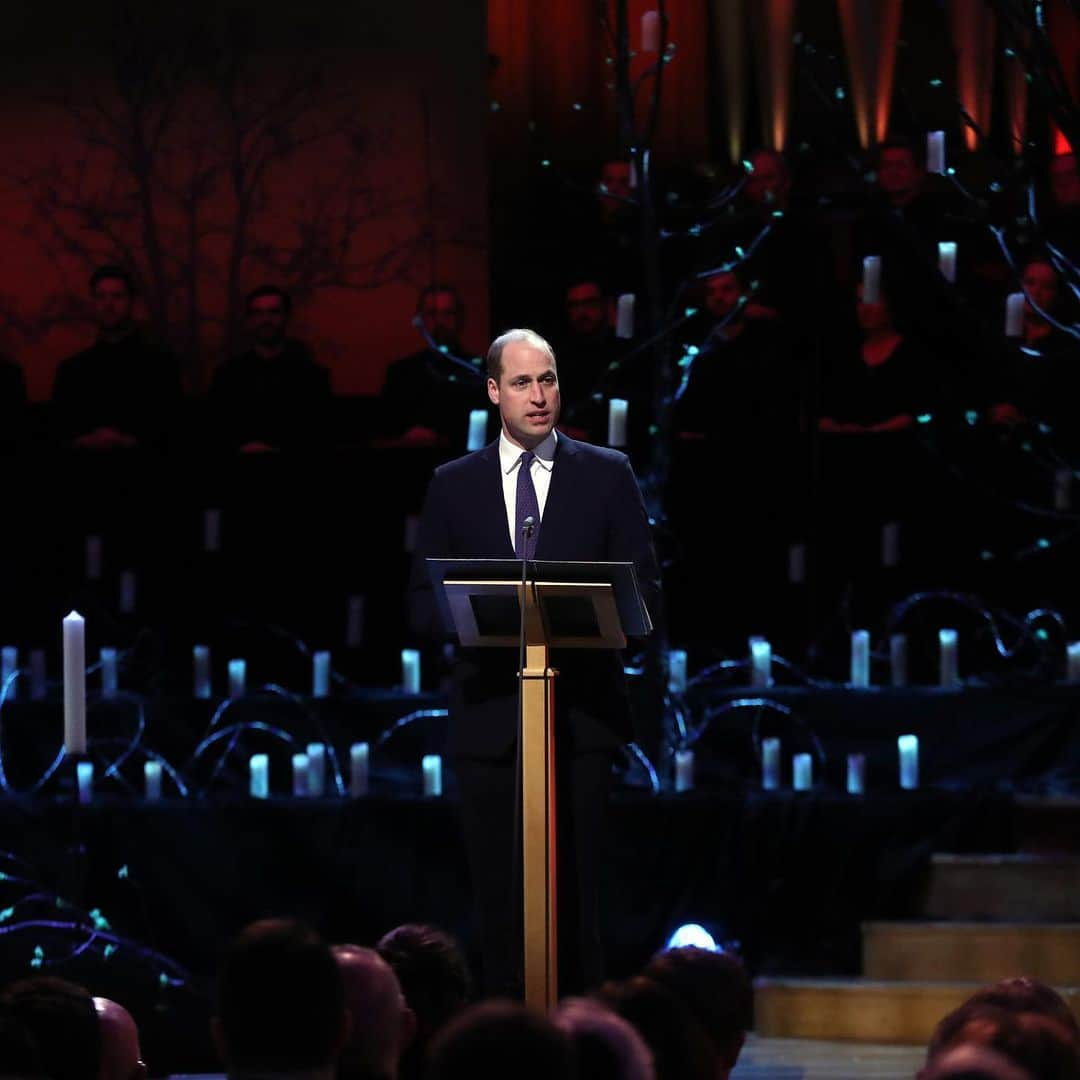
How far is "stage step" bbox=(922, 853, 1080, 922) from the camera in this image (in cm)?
549

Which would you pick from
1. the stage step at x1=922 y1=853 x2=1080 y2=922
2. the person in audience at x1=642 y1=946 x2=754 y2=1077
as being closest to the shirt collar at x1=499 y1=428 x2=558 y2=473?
the person in audience at x1=642 y1=946 x2=754 y2=1077

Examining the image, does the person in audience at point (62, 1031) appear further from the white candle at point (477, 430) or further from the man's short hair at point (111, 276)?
the man's short hair at point (111, 276)

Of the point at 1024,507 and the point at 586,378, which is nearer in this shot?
the point at 1024,507

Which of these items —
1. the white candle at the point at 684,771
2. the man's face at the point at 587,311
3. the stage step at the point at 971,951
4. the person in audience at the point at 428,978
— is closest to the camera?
the person in audience at the point at 428,978

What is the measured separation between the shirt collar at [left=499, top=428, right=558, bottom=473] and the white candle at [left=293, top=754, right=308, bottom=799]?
2399 millimetres

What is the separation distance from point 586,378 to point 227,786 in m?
2.19

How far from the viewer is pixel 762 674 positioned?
21.2 feet

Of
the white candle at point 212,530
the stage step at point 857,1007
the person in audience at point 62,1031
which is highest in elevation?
the white candle at point 212,530

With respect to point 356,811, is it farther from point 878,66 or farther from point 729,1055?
point 878,66

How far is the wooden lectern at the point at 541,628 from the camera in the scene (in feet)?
11.6

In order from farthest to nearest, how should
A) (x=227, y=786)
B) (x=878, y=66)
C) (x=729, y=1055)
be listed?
(x=878, y=66) < (x=227, y=786) < (x=729, y=1055)

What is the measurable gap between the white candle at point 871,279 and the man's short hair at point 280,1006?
193 inches

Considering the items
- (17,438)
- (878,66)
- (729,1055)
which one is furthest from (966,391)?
(729,1055)

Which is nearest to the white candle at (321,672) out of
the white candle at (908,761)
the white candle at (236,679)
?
the white candle at (236,679)
